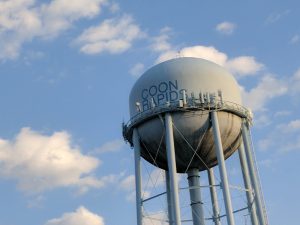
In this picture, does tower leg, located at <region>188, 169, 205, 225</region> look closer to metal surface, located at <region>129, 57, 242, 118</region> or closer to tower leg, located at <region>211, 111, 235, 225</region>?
tower leg, located at <region>211, 111, 235, 225</region>

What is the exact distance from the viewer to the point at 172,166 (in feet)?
92.9

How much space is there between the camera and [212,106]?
2942cm

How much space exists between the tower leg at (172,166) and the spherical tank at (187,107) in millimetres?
543

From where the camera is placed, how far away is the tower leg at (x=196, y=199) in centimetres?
3181

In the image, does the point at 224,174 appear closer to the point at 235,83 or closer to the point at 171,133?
the point at 171,133

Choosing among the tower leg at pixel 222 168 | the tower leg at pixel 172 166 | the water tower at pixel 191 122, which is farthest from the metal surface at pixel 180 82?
the tower leg at pixel 222 168

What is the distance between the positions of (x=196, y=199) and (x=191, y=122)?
5.60 m

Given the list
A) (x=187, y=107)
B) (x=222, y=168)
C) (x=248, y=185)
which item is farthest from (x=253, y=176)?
(x=187, y=107)

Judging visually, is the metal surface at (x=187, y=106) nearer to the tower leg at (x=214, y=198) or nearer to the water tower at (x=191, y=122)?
the water tower at (x=191, y=122)

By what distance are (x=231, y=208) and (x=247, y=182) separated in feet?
15.9

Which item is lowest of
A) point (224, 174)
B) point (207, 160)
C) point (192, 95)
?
point (224, 174)

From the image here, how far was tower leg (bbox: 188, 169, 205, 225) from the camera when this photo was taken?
31.8 meters

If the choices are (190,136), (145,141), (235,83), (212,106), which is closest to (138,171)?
(145,141)

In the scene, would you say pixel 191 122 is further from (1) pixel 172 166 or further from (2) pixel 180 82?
(1) pixel 172 166
